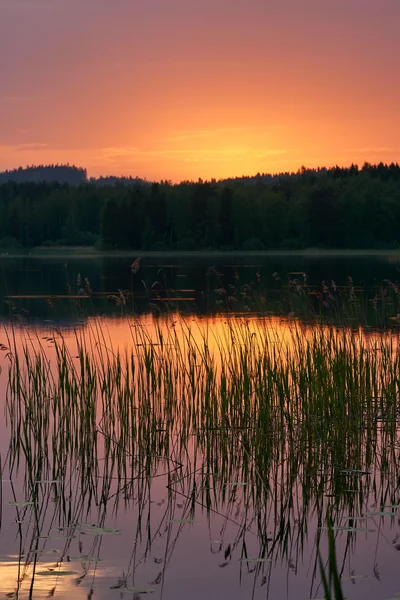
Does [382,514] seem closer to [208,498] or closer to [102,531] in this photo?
[208,498]

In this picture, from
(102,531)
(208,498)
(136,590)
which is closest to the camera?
(136,590)

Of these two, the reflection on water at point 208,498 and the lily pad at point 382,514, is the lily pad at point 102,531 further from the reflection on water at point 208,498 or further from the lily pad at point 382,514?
the lily pad at point 382,514

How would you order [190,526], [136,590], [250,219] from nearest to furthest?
[136,590] < [190,526] < [250,219]

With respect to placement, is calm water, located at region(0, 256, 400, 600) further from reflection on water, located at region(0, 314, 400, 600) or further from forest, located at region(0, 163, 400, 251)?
forest, located at region(0, 163, 400, 251)

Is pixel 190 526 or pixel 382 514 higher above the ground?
pixel 382 514

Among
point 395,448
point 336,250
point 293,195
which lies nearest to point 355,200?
point 336,250

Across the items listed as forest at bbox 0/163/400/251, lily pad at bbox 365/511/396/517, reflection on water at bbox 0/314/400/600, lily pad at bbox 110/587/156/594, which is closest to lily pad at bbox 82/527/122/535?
reflection on water at bbox 0/314/400/600

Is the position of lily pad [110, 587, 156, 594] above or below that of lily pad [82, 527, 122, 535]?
below

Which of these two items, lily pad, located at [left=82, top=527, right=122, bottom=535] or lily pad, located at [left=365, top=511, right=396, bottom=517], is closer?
lily pad, located at [left=82, top=527, right=122, bottom=535]

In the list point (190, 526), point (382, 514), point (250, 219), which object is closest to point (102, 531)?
point (190, 526)

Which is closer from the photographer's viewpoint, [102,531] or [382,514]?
[102,531]

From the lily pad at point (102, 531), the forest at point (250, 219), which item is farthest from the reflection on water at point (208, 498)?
the forest at point (250, 219)

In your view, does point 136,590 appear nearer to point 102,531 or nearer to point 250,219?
point 102,531

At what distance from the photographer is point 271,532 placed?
7.50 metres
